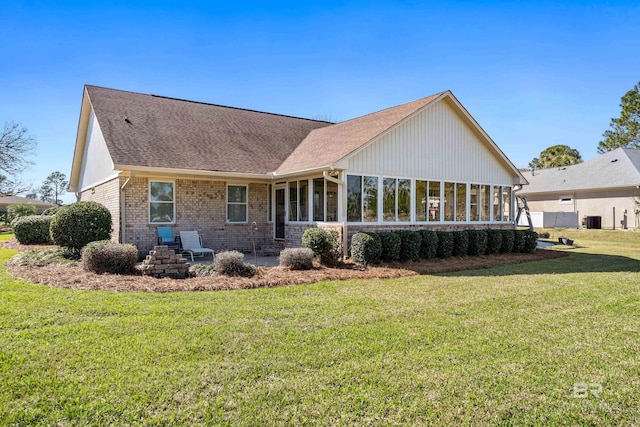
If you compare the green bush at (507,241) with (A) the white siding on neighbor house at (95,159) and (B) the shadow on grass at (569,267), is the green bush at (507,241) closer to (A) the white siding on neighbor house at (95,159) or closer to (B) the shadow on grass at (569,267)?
(B) the shadow on grass at (569,267)

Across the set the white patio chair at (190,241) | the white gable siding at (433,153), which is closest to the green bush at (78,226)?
the white patio chair at (190,241)

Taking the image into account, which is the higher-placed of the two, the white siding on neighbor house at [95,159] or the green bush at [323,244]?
the white siding on neighbor house at [95,159]

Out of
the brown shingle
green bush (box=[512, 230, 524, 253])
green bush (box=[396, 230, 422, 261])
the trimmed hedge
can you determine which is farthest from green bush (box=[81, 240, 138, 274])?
green bush (box=[512, 230, 524, 253])

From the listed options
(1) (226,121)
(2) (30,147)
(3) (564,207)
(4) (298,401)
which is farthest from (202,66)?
(3) (564,207)

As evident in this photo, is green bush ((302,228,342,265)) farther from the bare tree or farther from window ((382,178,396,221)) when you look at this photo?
the bare tree

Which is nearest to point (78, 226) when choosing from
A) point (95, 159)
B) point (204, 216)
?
point (204, 216)

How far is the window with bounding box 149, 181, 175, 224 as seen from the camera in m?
12.8

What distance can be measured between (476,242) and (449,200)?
71.8 inches

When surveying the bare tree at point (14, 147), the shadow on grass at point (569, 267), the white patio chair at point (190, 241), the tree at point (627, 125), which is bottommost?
the shadow on grass at point (569, 267)

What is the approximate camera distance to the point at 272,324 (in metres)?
5.43

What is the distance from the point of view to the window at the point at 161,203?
12.8 m

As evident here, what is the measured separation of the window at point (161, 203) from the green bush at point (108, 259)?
3.81 meters

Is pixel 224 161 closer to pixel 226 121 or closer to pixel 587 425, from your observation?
pixel 226 121

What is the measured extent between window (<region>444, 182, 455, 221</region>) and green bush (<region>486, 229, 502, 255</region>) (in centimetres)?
145
